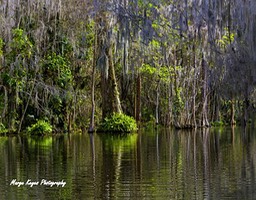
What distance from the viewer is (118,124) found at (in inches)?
1270

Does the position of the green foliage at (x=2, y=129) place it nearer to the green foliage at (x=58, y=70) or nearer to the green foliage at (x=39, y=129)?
the green foliage at (x=39, y=129)

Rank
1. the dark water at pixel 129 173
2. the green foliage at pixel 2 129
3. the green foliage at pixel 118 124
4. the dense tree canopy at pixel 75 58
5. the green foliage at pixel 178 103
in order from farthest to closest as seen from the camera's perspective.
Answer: the green foliage at pixel 178 103 < the green foliage at pixel 118 124 < the green foliage at pixel 2 129 < the dense tree canopy at pixel 75 58 < the dark water at pixel 129 173

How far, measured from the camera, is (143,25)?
2167 centimetres

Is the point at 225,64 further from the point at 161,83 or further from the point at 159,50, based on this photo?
the point at 161,83

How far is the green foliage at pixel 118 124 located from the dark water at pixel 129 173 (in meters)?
12.2

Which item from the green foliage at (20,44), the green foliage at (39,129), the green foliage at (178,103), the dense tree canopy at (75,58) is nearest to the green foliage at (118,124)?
the dense tree canopy at (75,58)

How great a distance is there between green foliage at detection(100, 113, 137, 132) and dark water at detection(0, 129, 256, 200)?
12.2 meters

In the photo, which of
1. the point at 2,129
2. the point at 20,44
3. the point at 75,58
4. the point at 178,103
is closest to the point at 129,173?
the point at 20,44

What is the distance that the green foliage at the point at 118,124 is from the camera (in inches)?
1270

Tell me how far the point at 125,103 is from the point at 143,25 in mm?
20431

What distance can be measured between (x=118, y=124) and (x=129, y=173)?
19.0 meters

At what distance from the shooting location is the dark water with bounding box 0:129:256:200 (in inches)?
407

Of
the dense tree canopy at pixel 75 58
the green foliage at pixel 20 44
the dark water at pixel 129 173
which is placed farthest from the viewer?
the green foliage at pixel 20 44

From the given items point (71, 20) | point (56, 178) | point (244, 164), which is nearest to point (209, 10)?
point (244, 164)
